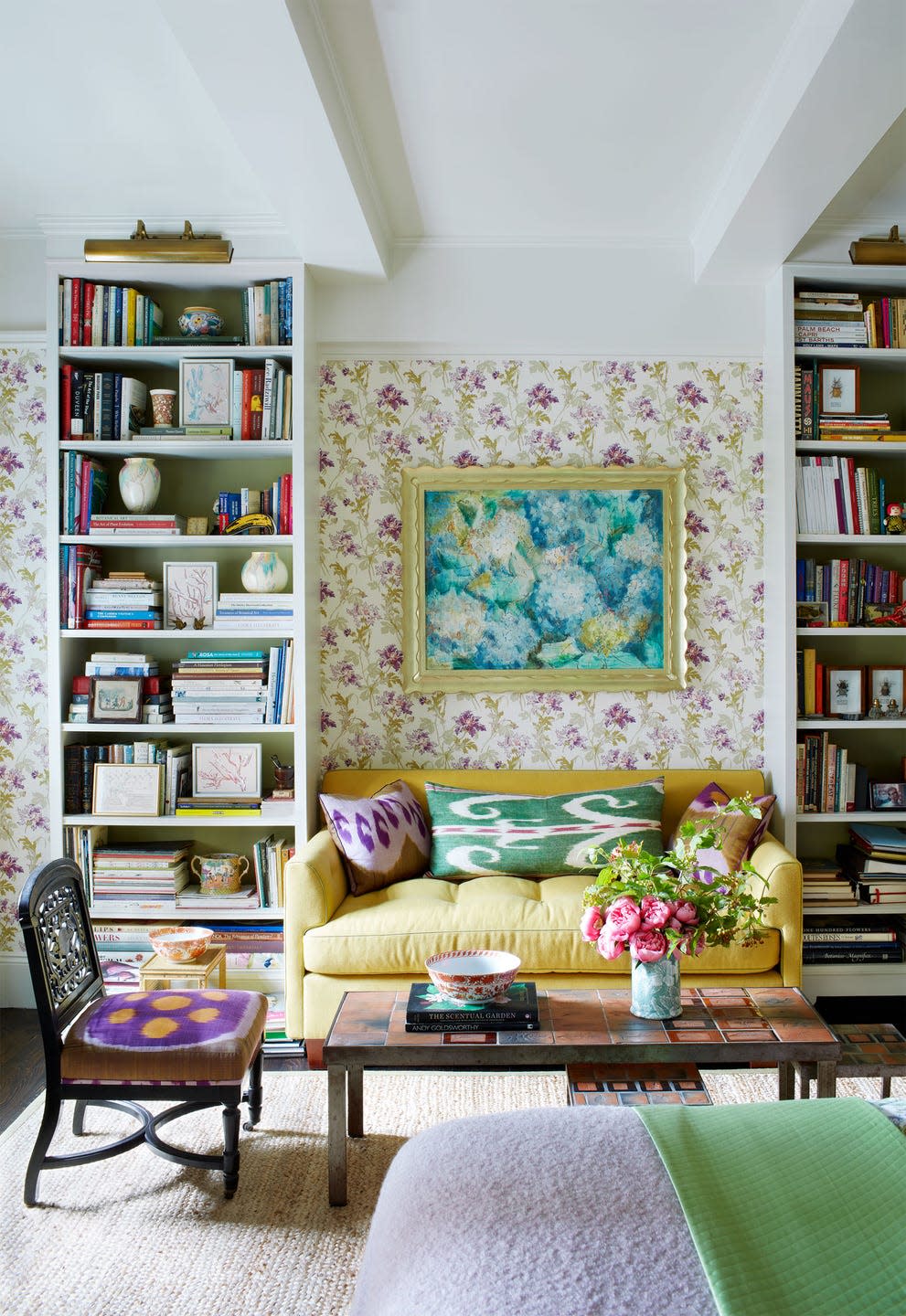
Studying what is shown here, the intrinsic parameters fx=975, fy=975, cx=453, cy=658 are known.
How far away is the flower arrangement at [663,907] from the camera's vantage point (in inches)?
89.8

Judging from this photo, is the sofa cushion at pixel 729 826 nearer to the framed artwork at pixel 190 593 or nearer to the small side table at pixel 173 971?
the small side table at pixel 173 971

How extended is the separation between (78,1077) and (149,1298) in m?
0.52

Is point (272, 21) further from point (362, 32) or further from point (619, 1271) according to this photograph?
point (619, 1271)

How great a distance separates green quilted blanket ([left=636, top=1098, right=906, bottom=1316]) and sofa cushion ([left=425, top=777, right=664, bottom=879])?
2092 mm

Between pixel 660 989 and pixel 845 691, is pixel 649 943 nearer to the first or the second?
pixel 660 989

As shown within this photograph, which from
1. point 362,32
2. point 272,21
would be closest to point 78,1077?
point 272,21

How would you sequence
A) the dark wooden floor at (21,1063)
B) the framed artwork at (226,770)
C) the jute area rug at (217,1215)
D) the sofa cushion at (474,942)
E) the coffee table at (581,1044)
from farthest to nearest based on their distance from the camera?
the framed artwork at (226,770) < the sofa cushion at (474,942) < the dark wooden floor at (21,1063) < the coffee table at (581,1044) < the jute area rug at (217,1215)

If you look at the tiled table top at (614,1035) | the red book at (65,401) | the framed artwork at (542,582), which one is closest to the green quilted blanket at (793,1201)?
the tiled table top at (614,1035)

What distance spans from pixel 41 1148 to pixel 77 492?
2239 millimetres

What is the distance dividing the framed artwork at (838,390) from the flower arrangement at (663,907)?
6.56 feet

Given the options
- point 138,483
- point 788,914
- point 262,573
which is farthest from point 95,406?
point 788,914

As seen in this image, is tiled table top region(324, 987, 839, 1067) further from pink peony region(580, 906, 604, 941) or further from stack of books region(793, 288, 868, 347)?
stack of books region(793, 288, 868, 347)

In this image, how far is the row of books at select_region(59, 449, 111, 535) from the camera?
11.7 ft

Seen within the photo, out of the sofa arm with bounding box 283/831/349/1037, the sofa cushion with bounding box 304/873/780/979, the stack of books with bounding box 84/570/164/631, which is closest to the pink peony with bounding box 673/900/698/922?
the sofa cushion with bounding box 304/873/780/979
